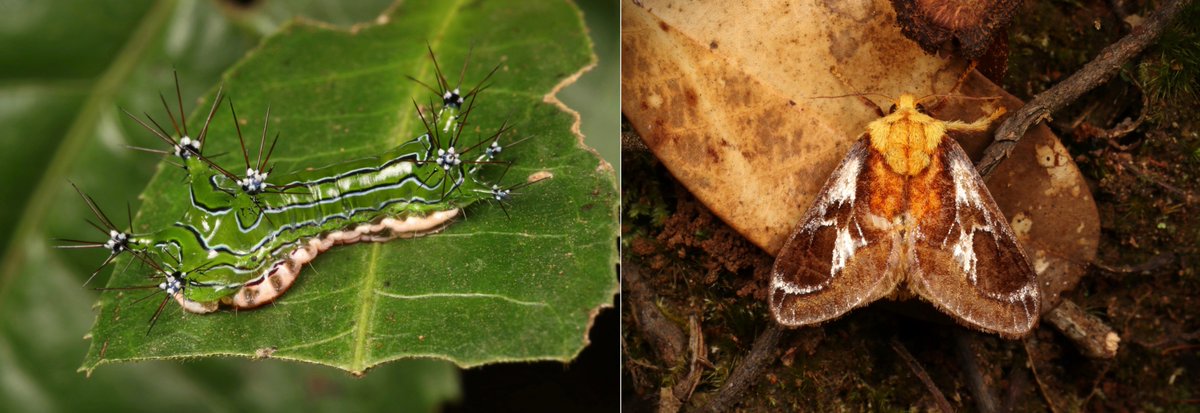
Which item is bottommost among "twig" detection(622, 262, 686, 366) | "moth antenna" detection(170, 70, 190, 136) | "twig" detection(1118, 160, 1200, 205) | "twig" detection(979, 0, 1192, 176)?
"twig" detection(622, 262, 686, 366)

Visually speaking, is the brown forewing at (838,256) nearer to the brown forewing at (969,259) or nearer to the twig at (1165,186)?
the brown forewing at (969,259)

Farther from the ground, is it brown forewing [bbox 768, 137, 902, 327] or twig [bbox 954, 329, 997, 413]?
brown forewing [bbox 768, 137, 902, 327]

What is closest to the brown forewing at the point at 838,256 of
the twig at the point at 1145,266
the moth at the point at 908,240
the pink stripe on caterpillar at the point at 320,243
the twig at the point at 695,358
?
the moth at the point at 908,240

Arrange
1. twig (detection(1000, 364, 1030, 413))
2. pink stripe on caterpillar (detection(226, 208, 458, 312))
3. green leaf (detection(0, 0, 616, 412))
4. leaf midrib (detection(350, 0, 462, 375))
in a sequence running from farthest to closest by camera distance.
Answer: green leaf (detection(0, 0, 616, 412))
twig (detection(1000, 364, 1030, 413))
pink stripe on caterpillar (detection(226, 208, 458, 312))
leaf midrib (detection(350, 0, 462, 375))

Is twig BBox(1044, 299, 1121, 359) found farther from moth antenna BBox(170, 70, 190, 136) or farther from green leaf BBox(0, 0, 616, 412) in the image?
moth antenna BBox(170, 70, 190, 136)

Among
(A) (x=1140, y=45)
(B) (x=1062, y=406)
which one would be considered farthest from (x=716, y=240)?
(A) (x=1140, y=45)

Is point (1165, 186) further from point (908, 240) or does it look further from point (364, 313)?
point (364, 313)

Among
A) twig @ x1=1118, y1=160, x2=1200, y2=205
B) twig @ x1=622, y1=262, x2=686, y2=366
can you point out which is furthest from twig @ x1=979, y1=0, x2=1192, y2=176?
twig @ x1=622, y1=262, x2=686, y2=366

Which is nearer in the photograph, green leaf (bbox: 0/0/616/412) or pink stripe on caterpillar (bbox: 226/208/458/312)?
pink stripe on caterpillar (bbox: 226/208/458/312)
